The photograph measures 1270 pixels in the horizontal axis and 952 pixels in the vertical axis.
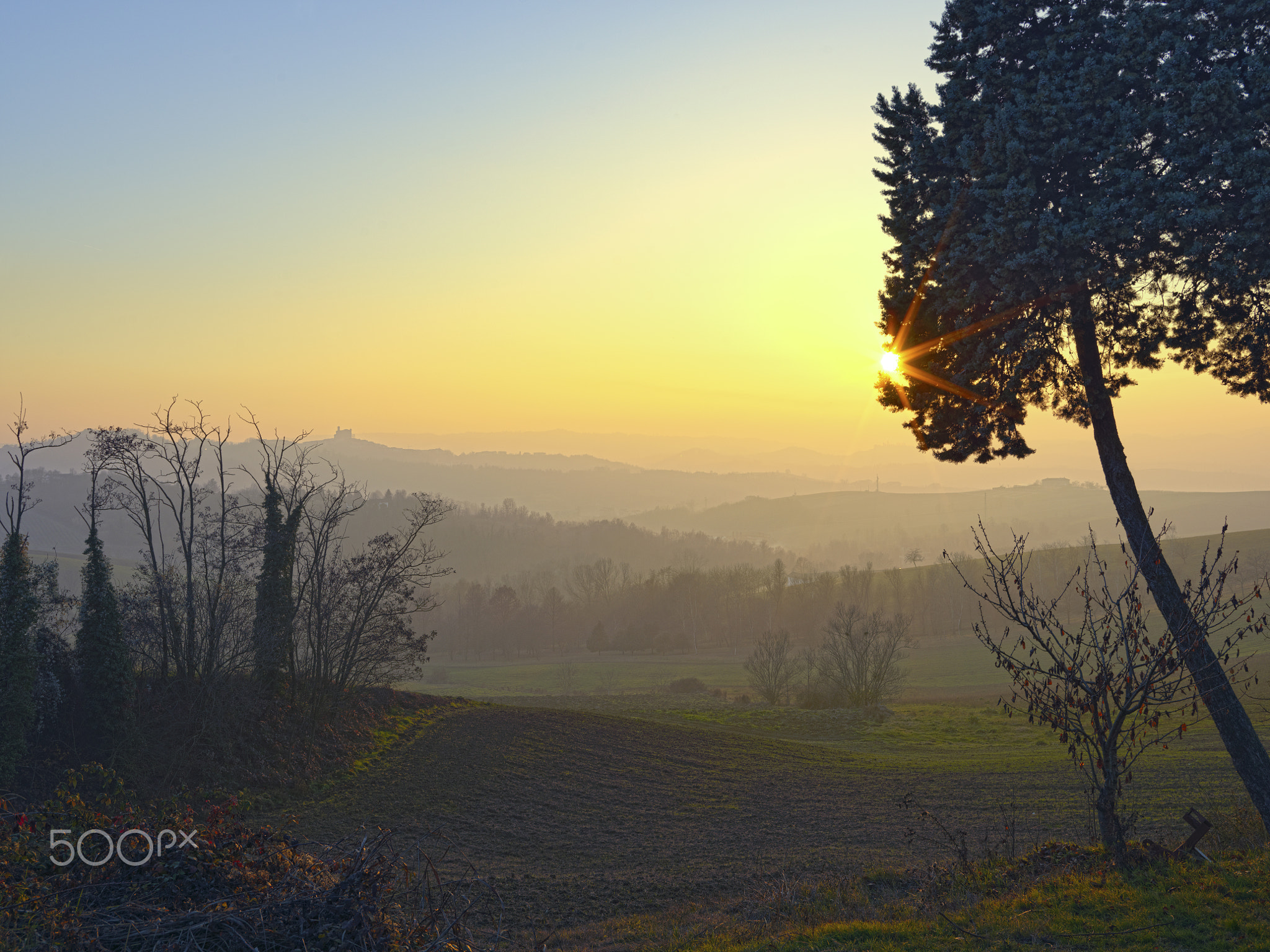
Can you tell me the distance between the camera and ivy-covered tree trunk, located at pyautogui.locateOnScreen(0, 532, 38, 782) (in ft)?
57.0

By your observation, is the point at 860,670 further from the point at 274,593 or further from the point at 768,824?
the point at 274,593

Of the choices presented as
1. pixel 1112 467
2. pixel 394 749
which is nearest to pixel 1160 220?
pixel 1112 467

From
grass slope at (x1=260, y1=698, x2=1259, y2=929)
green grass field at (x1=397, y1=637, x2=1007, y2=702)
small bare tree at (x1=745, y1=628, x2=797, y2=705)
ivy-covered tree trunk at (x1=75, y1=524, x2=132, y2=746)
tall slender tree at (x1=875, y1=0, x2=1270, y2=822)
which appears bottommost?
green grass field at (x1=397, y1=637, x2=1007, y2=702)

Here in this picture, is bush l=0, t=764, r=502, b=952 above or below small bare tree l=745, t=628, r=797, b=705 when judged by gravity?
above

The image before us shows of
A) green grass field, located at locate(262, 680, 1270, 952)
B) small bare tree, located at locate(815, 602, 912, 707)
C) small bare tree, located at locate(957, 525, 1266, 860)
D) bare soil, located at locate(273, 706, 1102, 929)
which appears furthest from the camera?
small bare tree, located at locate(815, 602, 912, 707)

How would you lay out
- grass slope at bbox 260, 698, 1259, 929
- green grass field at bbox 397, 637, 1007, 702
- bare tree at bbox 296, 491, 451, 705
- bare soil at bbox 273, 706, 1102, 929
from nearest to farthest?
bare soil at bbox 273, 706, 1102, 929 → grass slope at bbox 260, 698, 1259, 929 → bare tree at bbox 296, 491, 451, 705 → green grass field at bbox 397, 637, 1007, 702

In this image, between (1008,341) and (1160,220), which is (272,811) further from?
(1160,220)

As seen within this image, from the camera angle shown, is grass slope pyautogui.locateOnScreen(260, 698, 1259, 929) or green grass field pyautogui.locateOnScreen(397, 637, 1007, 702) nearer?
grass slope pyautogui.locateOnScreen(260, 698, 1259, 929)

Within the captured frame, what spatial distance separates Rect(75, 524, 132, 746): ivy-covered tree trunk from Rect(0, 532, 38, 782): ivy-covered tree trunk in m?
1.46

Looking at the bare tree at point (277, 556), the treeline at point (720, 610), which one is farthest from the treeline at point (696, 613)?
the bare tree at point (277, 556)

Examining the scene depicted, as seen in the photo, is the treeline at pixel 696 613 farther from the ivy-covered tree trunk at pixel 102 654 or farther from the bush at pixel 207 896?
the bush at pixel 207 896

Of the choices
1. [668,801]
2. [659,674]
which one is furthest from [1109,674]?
[659,674]

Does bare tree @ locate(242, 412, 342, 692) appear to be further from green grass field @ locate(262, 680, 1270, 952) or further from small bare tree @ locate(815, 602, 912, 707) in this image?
small bare tree @ locate(815, 602, 912, 707)

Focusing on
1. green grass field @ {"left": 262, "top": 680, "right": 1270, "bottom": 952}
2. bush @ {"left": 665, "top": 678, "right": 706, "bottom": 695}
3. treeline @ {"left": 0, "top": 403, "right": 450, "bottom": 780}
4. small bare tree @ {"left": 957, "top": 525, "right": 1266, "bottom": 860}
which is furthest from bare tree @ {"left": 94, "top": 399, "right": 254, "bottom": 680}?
bush @ {"left": 665, "top": 678, "right": 706, "bottom": 695}
